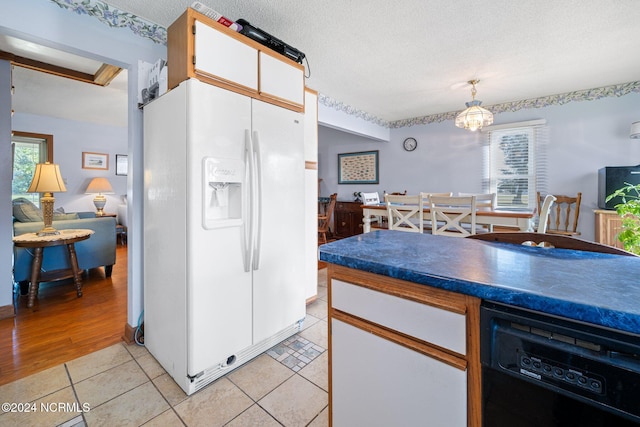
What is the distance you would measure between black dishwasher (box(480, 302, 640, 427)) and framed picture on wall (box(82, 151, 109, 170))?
22.3 ft

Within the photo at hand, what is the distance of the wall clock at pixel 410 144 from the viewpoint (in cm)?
495

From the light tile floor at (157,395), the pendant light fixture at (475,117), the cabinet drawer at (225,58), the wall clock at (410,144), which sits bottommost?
the light tile floor at (157,395)

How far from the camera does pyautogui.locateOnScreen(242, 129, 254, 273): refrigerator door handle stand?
1626 mm

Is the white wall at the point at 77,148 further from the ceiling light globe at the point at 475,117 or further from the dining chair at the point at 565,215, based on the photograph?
the dining chair at the point at 565,215

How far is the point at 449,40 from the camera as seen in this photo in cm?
231

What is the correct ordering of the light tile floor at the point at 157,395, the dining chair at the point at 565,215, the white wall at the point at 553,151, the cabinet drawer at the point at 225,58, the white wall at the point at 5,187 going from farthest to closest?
1. the dining chair at the point at 565,215
2. the white wall at the point at 553,151
3. the white wall at the point at 5,187
4. the cabinet drawer at the point at 225,58
5. the light tile floor at the point at 157,395

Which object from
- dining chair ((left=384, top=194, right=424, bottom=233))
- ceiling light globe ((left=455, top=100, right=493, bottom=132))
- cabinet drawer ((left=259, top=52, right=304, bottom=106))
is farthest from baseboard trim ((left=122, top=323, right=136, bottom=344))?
ceiling light globe ((left=455, top=100, right=493, bottom=132))

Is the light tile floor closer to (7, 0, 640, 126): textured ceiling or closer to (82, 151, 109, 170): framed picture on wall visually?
(7, 0, 640, 126): textured ceiling

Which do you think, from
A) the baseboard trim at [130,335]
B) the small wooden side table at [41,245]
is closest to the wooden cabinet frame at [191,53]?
the baseboard trim at [130,335]

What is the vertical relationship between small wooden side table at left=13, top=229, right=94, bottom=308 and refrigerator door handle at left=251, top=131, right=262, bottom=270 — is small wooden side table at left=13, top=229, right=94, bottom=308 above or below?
below

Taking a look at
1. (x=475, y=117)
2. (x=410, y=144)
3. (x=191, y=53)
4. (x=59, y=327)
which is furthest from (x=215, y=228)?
(x=410, y=144)

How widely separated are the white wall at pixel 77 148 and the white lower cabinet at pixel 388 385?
626 centimetres

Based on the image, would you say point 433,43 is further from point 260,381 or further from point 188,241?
point 260,381

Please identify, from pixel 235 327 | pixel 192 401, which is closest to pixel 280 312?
pixel 235 327
